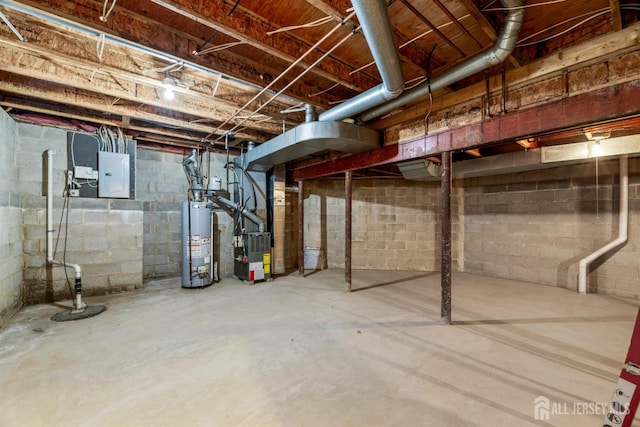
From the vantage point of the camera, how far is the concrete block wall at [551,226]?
3.56m

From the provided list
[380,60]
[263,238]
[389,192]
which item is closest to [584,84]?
[380,60]

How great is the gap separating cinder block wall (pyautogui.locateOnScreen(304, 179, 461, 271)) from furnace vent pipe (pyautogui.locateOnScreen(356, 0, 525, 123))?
9.63ft

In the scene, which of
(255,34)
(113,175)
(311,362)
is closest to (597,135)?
(255,34)

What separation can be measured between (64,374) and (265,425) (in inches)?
60.9

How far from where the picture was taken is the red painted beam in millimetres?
1773

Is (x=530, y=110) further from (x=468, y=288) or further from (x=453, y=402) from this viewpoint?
(x=468, y=288)

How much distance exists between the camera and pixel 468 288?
3.98 m

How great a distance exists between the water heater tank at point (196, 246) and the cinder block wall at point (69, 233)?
2.06ft

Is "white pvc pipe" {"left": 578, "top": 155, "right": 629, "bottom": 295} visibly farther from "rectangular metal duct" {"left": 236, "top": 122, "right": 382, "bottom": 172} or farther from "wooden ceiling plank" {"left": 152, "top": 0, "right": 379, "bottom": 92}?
"wooden ceiling plank" {"left": 152, "top": 0, "right": 379, "bottom": 92}

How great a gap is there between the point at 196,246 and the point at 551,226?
546cm

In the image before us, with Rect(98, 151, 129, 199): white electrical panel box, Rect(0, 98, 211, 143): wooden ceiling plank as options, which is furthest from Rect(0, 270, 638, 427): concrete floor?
Rect(0, 98, 211, 143): wooden ceiling plank

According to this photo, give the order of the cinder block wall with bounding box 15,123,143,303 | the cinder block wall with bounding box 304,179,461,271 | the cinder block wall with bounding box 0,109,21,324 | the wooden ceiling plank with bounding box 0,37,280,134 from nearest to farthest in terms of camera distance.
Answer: the wooden ceiling plank with bounding box 0,37,280,134
the cinder block wall with bounding box 0,109,21,324
the cinder block wall with bounding box 15,123,143,303
the cinder block wall with bounding box 304,179,461,271

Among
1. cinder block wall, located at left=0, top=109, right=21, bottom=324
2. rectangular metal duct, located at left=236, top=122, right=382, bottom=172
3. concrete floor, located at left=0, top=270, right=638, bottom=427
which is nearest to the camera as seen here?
concrete floor, located at left=0, top=270, right=638, bottom=427

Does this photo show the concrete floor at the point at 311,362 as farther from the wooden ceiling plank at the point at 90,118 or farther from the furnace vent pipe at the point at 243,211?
the wooden ceiling plank at the point at 90,118
